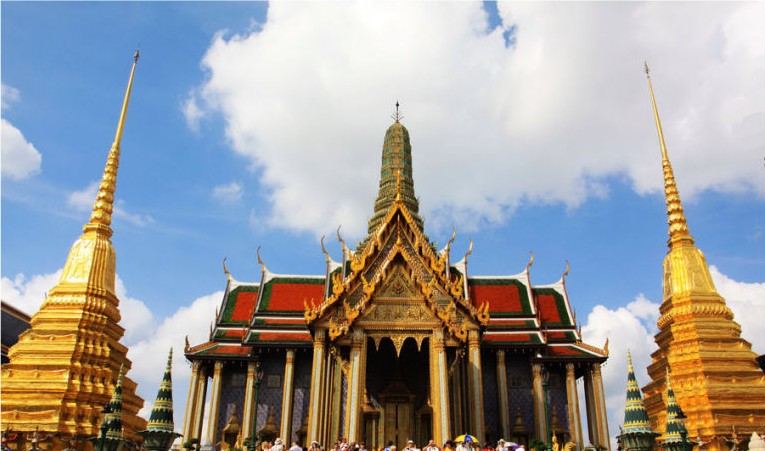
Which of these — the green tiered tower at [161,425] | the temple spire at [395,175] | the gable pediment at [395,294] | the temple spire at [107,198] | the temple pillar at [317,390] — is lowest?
the green tiered tower at [161,425]

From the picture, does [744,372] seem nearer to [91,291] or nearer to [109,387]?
[109,387]

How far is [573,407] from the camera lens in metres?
24.8

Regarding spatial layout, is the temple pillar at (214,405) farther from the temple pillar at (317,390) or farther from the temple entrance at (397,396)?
the temple pillar at (317,390)

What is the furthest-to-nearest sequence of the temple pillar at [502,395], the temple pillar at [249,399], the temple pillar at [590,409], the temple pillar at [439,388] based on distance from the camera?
1. the temple pillar at [590,409]
2. the temple pillar at [249,399]
3. the temple pillar at [502,395]
4. the temple pillar at [439,388]

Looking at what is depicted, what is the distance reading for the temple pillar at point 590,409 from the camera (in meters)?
25.1

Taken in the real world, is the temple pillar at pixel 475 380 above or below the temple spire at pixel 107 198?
below

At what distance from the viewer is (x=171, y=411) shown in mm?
12484

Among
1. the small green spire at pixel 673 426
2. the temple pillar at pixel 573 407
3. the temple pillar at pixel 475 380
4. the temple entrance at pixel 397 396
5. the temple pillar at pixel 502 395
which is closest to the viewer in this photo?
the small green spire at pixel 673 426

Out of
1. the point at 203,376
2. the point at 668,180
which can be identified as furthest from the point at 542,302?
the point at 203,376

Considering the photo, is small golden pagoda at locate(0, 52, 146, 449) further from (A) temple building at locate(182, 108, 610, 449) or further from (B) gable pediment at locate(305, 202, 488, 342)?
(B) gable pediment at locate(305, 202, 488, 342)

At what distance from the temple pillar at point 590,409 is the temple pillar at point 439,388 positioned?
37.7ft

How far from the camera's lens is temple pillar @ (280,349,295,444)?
78.3 feet

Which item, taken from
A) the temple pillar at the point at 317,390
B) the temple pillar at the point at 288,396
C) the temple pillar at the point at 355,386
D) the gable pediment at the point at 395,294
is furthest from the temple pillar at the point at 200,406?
the temple pillar at the point at 355,386

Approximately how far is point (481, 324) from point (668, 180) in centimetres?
1726
